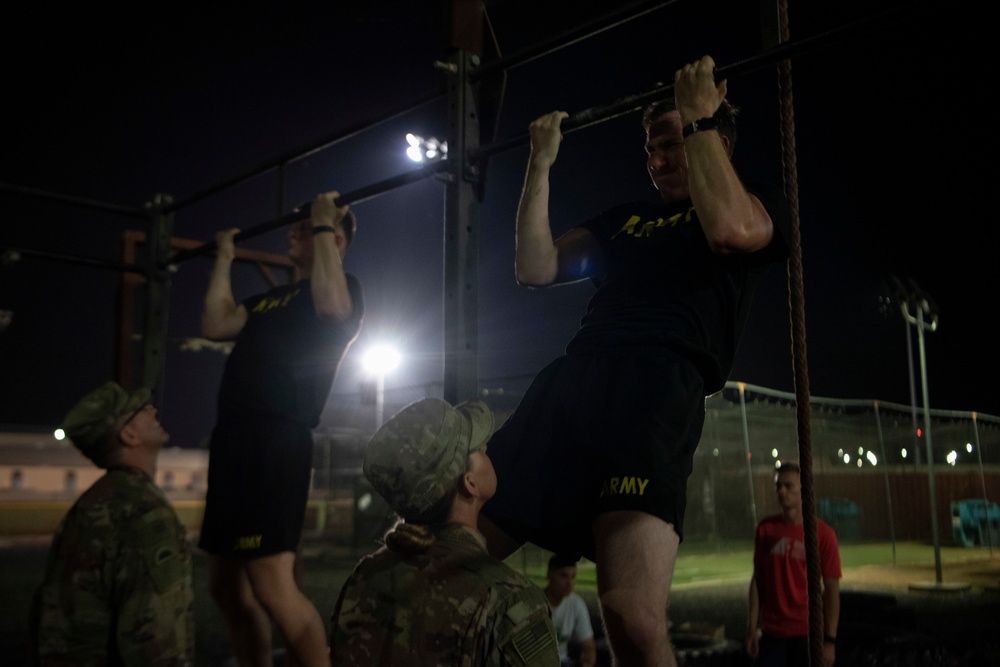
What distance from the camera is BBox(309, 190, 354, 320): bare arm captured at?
2.88 metres

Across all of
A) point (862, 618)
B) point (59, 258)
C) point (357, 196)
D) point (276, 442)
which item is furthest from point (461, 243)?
point (862, 618)

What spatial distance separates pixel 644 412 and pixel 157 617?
1.70m

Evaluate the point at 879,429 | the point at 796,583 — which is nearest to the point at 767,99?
the point at 796,583

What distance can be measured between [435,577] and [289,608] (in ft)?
5.03

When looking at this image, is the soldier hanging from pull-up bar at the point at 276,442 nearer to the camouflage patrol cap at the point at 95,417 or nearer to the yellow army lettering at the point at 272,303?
the yellow army lettering at the point at 272,303

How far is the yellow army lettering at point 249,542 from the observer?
2.87 meters

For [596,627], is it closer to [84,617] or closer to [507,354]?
Answer: [507,354]

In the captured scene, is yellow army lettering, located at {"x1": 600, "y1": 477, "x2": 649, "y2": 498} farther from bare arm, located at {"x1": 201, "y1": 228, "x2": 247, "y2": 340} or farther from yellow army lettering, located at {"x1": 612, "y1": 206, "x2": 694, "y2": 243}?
bare arm, located at {"x1": 201, "y1": 228, "x2": 247, "y2": 340}

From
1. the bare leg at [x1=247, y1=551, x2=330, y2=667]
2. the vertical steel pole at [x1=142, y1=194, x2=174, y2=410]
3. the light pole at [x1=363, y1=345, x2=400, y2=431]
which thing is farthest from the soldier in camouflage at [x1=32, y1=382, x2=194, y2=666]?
the light pole at [x1=363, y1=345, x2=400, y2=431]

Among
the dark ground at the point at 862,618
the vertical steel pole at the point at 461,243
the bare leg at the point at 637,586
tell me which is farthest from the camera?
the dark ground at the point at 862,618

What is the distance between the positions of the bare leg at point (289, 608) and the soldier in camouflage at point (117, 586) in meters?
0.28

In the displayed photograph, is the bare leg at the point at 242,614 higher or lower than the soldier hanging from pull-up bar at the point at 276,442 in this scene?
lower

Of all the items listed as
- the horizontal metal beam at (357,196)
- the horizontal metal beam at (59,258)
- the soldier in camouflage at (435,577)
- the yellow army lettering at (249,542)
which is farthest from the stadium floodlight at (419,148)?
the soldier in camouflage at (435,577)

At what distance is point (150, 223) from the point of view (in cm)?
408
